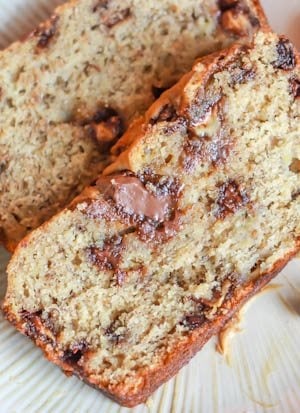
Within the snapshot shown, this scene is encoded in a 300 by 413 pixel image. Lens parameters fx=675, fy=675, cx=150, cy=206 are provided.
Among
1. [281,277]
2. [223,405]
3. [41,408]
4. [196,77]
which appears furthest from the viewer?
[281,277]

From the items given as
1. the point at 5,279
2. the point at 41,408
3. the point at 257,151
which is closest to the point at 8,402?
the point at 41,408

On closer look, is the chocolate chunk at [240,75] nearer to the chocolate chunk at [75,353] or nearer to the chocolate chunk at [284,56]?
the chocolate chunk at [284,56]

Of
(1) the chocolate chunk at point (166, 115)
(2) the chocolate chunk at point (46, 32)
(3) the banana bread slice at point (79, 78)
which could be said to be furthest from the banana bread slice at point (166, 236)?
(2) the chocolate chunk at point (46, 32)

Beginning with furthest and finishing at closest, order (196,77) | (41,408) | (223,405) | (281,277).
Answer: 1. (281,277)
2. (223,405)
3. (41,408)
4. (196,77)

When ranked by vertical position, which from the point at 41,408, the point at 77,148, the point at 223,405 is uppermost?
the point at 77,148

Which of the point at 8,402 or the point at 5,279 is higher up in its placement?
the point at 5,279

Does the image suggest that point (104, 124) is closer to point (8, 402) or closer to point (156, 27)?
point (156, 27)
